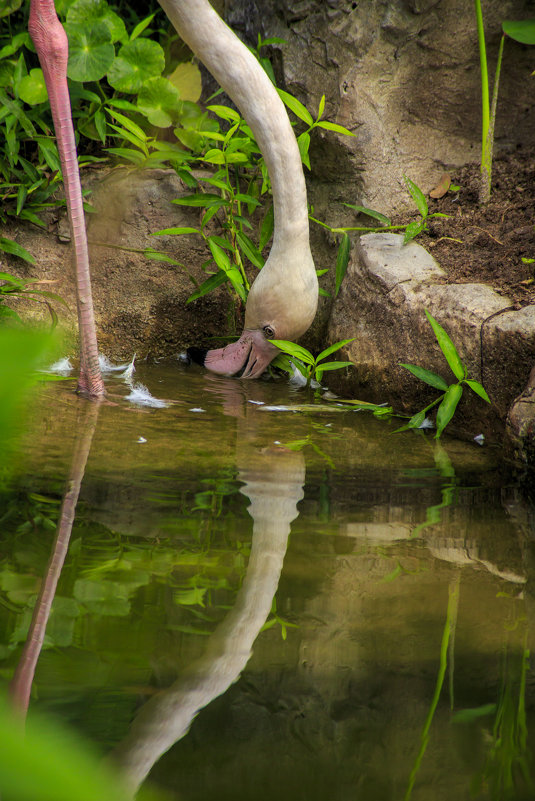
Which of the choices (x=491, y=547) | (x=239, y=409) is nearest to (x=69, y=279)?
(x=239, y=409)

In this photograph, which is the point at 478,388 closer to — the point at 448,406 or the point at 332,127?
the point at 448,406

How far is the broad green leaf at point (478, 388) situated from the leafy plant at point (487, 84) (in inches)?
37.2

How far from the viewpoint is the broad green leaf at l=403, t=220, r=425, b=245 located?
2.33 m

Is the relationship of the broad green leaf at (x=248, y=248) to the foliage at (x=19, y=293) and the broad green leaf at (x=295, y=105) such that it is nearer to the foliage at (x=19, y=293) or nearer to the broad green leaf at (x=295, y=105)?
the broad green leaf at (x=295, y=105)

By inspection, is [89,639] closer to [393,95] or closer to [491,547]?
[491,547]

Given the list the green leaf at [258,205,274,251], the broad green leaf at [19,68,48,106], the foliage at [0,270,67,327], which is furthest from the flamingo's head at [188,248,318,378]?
the broad green leaf at [19,68,48,106]

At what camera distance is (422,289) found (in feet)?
6.96

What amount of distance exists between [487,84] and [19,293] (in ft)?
Result: 5.62

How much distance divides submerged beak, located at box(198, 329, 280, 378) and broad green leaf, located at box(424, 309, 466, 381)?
0.56 metres

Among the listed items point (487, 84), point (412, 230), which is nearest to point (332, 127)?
point (412, 230)

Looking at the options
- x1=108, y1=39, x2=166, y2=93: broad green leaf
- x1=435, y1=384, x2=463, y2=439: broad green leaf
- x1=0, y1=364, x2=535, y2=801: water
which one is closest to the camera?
x1=0, y1=364, x2=535, y2=801: water

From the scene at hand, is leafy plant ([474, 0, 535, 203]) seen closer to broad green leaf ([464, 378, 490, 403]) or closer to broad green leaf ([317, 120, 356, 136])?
broad green leaf ([317, 120, 356, 136])

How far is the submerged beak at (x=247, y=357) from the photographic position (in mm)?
2281

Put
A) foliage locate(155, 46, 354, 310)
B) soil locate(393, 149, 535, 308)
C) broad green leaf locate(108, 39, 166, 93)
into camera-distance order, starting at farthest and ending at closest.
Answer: broad green leaf locate(108, 39, 166, 93), foliage locate(155, 46, 354, 310), soil locate(393, 149, 535, 308)
